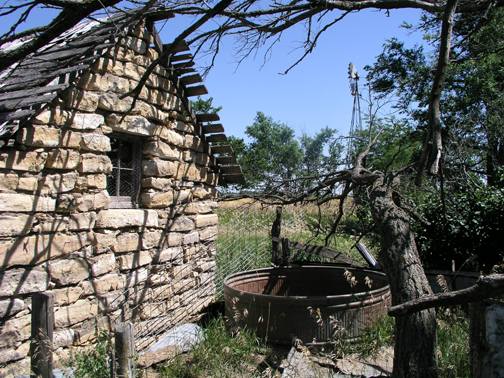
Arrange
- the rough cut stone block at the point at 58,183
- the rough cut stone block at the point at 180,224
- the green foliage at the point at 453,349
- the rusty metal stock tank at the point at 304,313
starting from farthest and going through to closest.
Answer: the rough cut stone block at the point at 180,224 → the rusty metal stock tank at the point at 304,313 → the rough cut stone block at the point at 58,183 → the green foliage at the point at 453,349

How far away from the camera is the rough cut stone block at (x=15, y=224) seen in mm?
4431

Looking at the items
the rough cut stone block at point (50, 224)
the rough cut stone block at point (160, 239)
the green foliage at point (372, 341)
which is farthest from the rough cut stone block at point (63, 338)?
the green foliage at point (372, 341)

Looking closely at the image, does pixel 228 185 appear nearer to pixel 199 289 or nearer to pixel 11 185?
pixel 199 289

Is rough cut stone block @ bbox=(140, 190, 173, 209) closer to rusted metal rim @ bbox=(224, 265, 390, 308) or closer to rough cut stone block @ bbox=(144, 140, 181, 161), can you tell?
rough cut stone block @ bbox=(144, 140, 181, 161)

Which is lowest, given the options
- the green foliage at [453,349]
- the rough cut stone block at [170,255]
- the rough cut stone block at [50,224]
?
the green foliage at [453,349]

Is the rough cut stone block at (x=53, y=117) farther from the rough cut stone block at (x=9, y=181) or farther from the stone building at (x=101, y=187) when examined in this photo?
the rough cut stone block at (x=9, y=181)

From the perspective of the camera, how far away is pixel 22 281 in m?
4.59

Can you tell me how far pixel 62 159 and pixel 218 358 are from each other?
2.51m

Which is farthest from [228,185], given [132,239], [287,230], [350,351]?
[287,230]

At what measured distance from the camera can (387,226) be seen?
173 inches

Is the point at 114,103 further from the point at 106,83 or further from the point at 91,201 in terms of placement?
the point at 91,201

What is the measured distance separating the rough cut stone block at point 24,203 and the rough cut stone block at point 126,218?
2.41 ft

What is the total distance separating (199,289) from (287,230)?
24.8ft

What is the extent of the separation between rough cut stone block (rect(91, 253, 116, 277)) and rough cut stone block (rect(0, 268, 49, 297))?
0.65m
